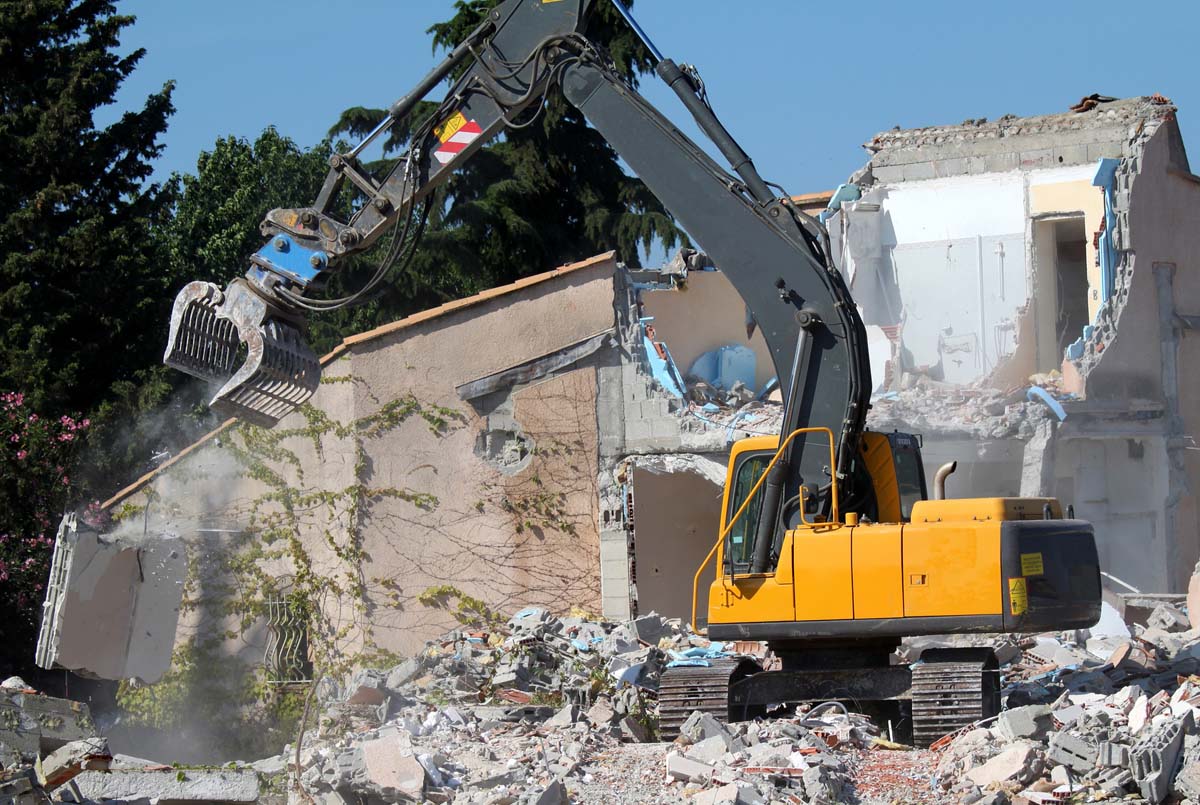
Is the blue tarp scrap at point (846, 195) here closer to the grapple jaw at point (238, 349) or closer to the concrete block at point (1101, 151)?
the concrete block at point (1101, 151)

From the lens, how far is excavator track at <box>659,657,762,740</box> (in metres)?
10.8

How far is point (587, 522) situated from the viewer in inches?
702

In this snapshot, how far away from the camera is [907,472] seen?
35.9 feet

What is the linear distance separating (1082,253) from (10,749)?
53.8 feet

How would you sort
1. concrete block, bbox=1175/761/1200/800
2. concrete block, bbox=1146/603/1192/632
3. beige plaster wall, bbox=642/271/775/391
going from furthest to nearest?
1. beige plaster wall, bbox=642/271/775/391
2. concrete block, bbox=1146/603/1192/632
3. concrete block, bbox=1175/761/1200/800

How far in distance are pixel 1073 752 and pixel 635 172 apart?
522 cm

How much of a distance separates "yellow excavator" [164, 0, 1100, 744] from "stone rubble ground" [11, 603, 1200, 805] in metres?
0.46

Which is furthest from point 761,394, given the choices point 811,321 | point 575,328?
point 811,321

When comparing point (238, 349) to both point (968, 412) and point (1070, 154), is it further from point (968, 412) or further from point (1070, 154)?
point (1070, 154)

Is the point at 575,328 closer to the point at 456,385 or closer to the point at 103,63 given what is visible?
the point at 456,385

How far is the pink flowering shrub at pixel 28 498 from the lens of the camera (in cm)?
1991

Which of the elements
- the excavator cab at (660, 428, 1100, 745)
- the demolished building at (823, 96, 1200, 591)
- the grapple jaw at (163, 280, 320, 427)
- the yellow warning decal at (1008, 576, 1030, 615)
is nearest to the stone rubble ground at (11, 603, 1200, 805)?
the excavator cab at (660, 428, 1100, 745)

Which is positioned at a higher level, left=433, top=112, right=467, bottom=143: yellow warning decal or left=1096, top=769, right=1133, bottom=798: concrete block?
left=433, top=112, right=467, bottom=143: yellow warning decal

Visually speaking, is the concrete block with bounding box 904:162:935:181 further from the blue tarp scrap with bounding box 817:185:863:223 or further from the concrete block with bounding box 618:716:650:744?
the concrete block with bounding box 618:716:650:744
